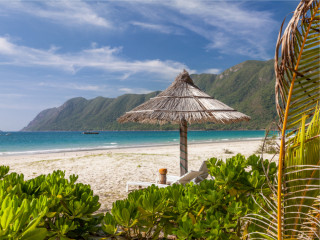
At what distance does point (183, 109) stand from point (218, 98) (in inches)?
3145

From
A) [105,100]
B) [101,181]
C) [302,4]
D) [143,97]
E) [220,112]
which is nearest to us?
[302,4]

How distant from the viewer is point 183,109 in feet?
16.5

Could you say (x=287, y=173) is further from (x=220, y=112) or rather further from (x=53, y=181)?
(x=220, y=112)

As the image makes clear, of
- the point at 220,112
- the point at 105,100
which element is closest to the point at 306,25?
the point at 220,112

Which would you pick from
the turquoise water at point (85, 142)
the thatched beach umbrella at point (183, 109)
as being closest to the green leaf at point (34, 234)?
the thatched beach umbrella at point (183, 109)

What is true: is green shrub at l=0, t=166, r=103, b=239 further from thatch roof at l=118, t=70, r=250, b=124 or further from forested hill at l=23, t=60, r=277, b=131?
forested hill at l=23, t=60, r=277, b=131

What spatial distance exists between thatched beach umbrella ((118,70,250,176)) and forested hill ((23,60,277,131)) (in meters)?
38.0

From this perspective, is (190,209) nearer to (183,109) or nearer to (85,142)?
(183,109)

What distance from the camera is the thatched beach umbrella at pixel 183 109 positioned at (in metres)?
4.96

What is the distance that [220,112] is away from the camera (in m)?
5.09

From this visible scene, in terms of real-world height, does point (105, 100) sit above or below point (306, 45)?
above

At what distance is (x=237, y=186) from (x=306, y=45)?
4.96 ft

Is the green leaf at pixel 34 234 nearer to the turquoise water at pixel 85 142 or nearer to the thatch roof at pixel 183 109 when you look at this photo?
the thatch roof at pixel 183 109

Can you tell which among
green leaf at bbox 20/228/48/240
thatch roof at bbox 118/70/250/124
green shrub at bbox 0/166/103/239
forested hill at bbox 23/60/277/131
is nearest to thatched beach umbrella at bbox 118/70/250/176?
thatch roof at bbox 118/70/250/124
